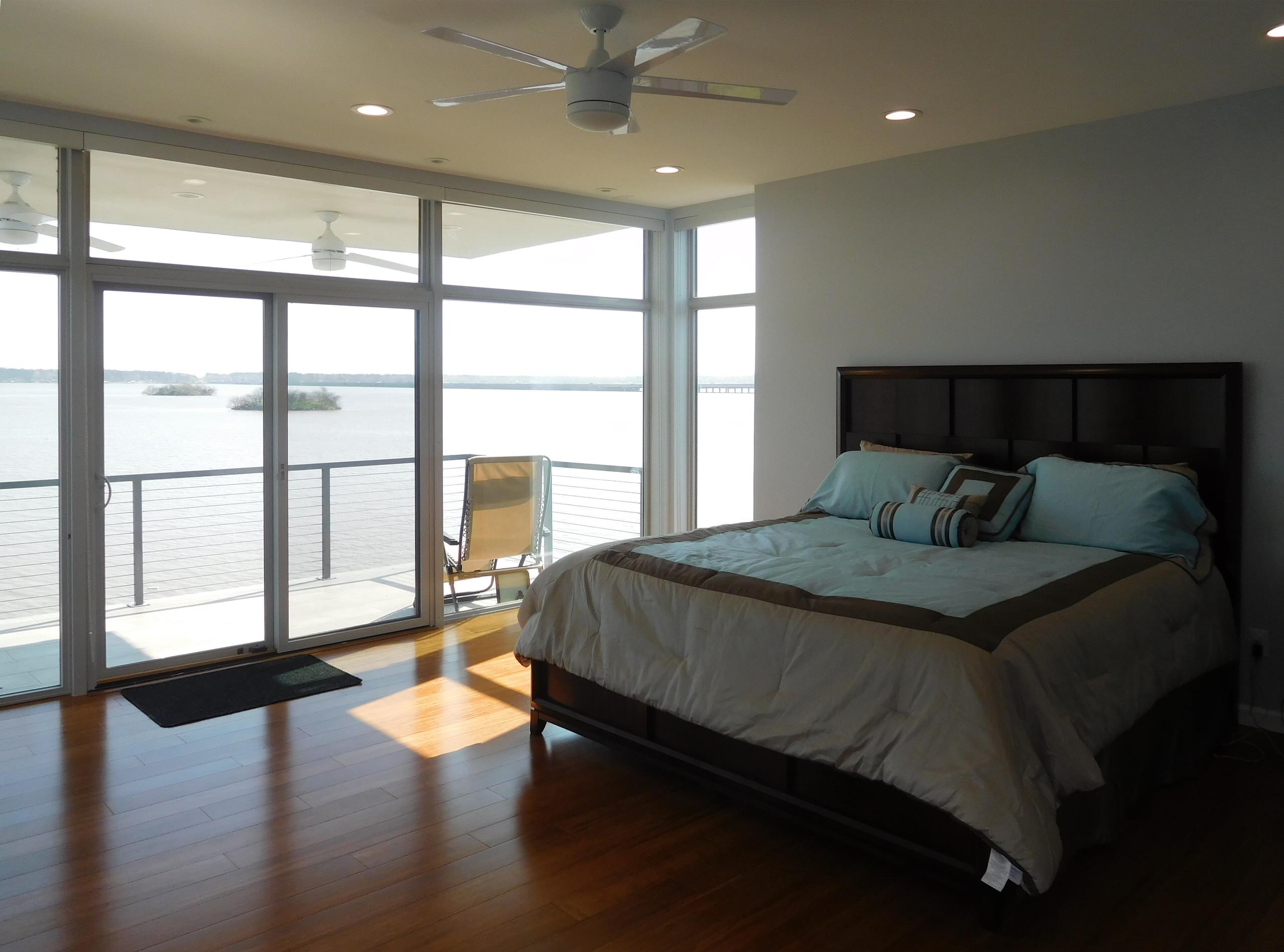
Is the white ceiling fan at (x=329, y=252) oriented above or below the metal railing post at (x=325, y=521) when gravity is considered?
above

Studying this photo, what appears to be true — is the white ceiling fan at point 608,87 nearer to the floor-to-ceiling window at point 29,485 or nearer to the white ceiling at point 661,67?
the white ceiling at point 661,67

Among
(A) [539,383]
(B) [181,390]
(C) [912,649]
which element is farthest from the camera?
(A) [539,383]

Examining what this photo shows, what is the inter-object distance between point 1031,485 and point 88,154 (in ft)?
14.5

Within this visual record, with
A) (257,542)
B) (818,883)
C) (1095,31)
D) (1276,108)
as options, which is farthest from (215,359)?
(1276,108)

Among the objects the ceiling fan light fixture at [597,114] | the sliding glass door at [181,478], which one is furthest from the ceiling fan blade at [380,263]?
the ceiling fan light fixture at [597,114]

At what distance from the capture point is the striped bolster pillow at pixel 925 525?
12.4 feet

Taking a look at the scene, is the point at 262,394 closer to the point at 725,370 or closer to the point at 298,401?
the point at 298,401

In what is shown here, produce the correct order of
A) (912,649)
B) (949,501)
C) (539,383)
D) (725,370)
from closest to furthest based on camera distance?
(912,649)
(949,501)
(539,383)
(725,370)

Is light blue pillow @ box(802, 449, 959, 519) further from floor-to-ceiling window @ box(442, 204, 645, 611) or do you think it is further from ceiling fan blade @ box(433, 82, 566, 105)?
ceiling fan blade @ box(433, 82, 566, 105)

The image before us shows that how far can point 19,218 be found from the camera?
407 cm

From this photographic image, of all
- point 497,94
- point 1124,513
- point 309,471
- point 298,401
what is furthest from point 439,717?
point 1124,513

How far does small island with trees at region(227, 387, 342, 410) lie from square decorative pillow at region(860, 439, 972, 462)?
2823 mm

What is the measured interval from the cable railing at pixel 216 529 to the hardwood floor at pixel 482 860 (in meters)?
0.79

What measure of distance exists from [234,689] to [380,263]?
2.37 metres
